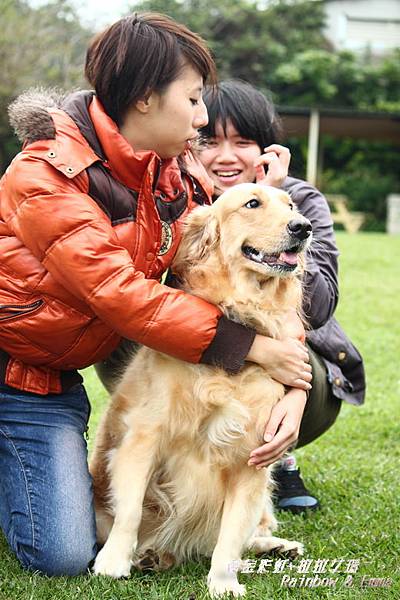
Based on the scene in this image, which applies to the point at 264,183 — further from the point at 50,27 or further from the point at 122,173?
the point at 50,27

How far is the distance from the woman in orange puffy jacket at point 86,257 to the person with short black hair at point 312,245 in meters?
0.58

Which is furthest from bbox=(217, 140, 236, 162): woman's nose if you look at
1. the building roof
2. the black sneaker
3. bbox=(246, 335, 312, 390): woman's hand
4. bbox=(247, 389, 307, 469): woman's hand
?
the building roof

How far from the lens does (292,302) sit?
3.00 meters

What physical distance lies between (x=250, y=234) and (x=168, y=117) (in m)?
0.51

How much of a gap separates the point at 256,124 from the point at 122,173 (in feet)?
3.78

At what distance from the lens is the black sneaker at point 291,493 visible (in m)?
3.61

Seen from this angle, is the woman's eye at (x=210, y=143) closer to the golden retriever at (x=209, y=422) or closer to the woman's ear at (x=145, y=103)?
the golden retriever at (x=209, y=422)

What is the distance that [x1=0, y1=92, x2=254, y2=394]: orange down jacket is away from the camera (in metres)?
2.59

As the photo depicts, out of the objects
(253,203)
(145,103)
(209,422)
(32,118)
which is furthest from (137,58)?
(209,422)


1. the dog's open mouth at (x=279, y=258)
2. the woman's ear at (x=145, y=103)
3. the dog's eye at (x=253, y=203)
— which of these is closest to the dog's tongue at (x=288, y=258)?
the dog's open mouth at (x=279, y=258)

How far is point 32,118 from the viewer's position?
2703mm

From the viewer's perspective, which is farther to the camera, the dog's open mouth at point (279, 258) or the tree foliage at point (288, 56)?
the tree foliage at point (288, 56)

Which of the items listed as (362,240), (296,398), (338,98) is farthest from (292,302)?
(338,98)

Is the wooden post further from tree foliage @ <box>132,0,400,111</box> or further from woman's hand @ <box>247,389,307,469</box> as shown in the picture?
woman's hand @ <box>247,389,307,469</box>
